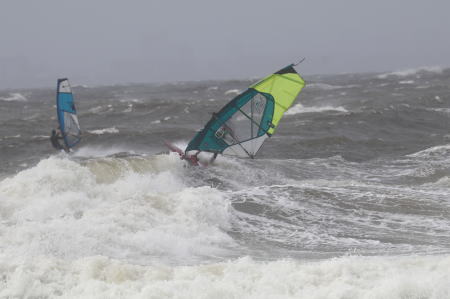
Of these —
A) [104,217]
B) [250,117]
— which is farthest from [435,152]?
[104,217]

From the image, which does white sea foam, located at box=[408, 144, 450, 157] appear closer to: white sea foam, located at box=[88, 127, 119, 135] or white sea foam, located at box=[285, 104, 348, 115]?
white sea foam, located at box=[88, 127, 119, 135]

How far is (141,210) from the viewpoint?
329 inches

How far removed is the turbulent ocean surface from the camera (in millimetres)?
5496

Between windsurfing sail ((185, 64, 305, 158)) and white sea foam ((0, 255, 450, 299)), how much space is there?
704cm

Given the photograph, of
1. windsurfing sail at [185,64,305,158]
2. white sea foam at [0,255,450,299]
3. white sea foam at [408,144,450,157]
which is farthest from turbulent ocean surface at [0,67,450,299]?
windsurfing sail at [185,64,305,158]

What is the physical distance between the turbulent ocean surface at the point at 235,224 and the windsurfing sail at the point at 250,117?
2.19 feet

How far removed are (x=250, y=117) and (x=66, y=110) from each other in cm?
517

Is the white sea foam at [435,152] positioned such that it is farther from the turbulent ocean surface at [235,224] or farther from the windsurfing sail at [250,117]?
the windsurfing sail at [250,117]

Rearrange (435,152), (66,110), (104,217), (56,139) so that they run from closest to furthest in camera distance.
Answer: (104,217) < (56,139) < (66,110) < (435,152)

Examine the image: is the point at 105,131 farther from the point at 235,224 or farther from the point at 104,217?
the point at 104,217

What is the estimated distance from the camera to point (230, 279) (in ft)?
18.5

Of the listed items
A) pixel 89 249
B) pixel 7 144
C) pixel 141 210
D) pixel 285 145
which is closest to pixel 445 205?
pixel 141 210

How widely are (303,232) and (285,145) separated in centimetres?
1066

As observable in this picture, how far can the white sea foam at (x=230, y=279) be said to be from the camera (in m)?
5.19
